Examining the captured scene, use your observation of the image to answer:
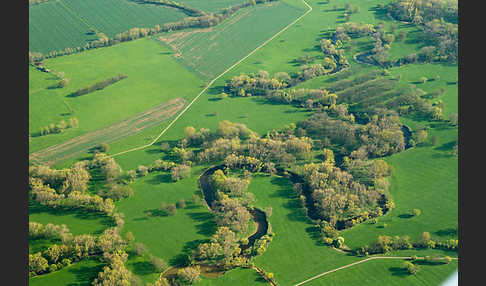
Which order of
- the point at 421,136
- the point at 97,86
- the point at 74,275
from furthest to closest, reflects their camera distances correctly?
the point at 97,86 → the point at 421,136 → the point at 74,275

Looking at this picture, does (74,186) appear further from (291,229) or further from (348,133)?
(348,133)

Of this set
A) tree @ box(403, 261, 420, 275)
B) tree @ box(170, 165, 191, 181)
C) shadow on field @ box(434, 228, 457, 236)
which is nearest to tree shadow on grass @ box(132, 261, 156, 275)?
tree @ box(170, 165, 191, 181)

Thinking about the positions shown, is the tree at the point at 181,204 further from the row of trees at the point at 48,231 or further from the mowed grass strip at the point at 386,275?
the mowed grass strip at the point at 386,275

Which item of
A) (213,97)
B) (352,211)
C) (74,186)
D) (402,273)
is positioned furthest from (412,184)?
(74,186)

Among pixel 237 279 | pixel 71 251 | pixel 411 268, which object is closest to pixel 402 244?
pixel 411 268

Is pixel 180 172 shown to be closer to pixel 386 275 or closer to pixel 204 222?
pixel 204 222

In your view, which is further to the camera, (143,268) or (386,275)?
(143,268)
